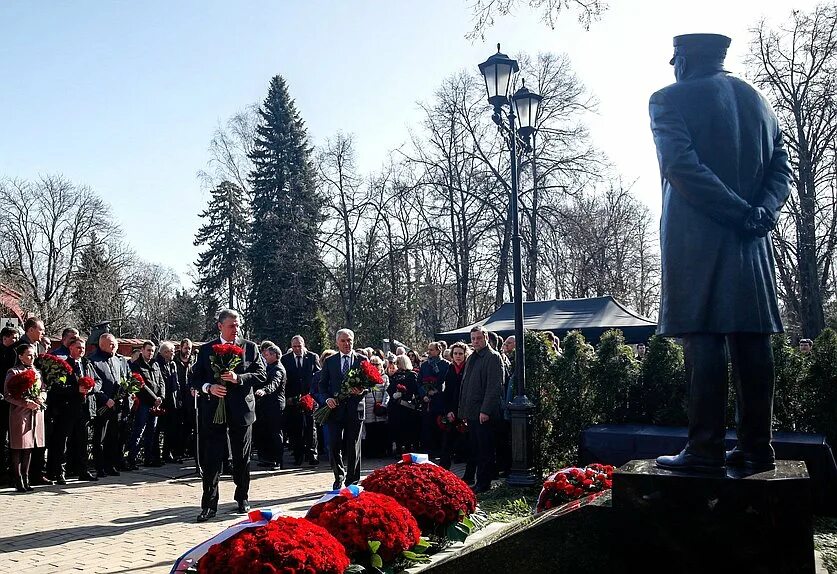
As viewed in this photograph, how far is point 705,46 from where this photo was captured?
4594mm

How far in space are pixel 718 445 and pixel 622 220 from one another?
122ft

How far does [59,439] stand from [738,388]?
988 cm

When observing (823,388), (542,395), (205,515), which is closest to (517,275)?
(542,395)

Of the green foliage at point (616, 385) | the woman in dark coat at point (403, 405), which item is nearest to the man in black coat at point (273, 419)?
the woman in dark coat at point (403, 405)

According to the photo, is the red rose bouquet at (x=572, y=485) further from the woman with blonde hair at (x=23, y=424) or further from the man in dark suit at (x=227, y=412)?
the woman with blonde hair at (x=23, y=424)

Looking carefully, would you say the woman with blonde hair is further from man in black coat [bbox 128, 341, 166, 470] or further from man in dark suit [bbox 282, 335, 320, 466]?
man in dark suit [bbox 282, 335, 320, 466]

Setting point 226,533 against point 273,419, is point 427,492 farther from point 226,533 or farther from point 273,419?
point 273,419

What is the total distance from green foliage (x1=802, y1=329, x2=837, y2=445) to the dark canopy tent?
10030 mm

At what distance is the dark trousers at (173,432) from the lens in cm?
1353

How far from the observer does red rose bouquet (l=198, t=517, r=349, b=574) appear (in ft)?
11.9

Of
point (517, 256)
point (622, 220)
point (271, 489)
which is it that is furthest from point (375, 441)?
point (622, 220)

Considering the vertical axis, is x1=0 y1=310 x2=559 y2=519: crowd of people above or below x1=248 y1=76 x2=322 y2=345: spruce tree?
below

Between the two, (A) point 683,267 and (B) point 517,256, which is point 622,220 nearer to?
(B) point 517,256

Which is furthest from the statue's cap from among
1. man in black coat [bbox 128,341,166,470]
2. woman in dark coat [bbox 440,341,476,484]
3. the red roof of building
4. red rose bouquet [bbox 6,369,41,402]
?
the red roof of building
